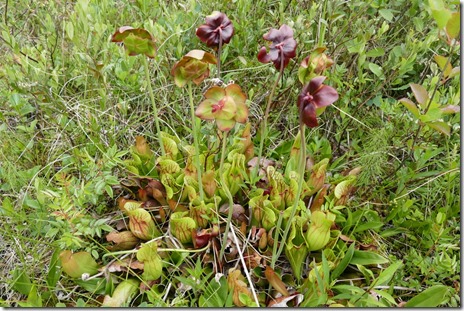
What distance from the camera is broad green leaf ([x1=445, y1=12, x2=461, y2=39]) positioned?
1307 millimetres

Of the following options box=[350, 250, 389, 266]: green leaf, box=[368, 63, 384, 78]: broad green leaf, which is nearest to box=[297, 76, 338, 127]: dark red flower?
box=[350, 250, 389, 266]: green leaf

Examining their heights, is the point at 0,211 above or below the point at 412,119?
below

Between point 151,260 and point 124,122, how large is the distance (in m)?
0.68

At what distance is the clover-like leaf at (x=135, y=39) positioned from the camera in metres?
1.27

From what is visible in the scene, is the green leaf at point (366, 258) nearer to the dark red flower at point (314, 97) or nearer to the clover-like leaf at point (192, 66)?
the dark red flower at point (314, 97)

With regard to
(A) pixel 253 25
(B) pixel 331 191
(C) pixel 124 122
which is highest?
(A) pixel 253 25

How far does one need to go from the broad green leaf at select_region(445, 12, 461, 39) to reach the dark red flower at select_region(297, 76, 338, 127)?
0.53m

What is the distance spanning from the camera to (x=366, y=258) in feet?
4.90

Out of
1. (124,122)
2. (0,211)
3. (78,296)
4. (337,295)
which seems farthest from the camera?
(124,122)

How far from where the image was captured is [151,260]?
1.40m

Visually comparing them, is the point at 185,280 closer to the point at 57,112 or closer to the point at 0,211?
the point at 0,211

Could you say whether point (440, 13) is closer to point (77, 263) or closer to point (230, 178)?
point (230, 178)

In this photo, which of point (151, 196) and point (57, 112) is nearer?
point (151, 196)

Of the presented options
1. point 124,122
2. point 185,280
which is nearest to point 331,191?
point 185,280
